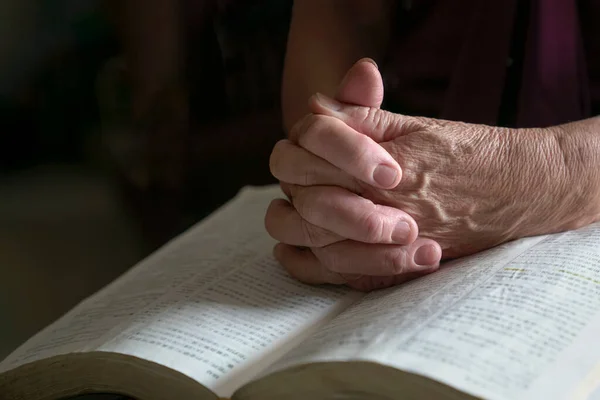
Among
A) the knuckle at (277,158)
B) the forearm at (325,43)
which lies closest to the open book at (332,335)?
A: the knuckle at (277,158)

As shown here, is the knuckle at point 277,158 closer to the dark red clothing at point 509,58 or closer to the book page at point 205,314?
the book page at point 205,314

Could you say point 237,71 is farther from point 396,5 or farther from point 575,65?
point 575,65

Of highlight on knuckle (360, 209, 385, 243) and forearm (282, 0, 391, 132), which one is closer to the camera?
highlight on knuckle (360, 209, 385, 243)

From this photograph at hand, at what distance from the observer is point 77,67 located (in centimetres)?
102

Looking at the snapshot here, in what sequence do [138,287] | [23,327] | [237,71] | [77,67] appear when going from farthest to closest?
[237,71] → [77,67] → [23,327] → [138,287]

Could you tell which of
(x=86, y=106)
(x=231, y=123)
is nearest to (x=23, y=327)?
(x=86, y=106)

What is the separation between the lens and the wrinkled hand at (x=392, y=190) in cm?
50

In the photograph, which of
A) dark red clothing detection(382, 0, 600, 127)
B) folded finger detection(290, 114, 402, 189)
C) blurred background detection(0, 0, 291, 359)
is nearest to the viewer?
folded finger detection(290, 114, 402, 189)

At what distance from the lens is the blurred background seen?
36.6 inches

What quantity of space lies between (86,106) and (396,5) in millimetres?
519

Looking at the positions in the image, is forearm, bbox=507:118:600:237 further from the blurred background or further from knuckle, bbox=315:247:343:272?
the blurred background

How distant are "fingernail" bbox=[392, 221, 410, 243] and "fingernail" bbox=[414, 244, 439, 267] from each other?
0.07 feet

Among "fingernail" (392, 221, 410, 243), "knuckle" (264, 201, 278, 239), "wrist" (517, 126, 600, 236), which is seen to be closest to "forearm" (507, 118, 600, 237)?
"wrist" (517, 126, 600, 236)

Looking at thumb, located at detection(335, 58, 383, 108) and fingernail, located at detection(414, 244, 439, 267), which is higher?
thumb, located at detection(335, 58, 383, 108)
